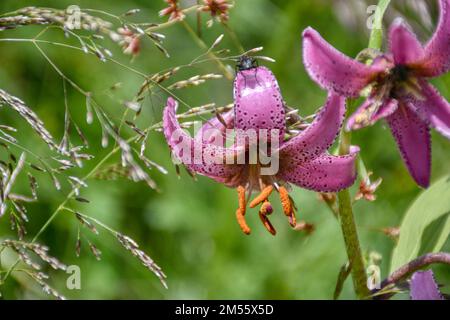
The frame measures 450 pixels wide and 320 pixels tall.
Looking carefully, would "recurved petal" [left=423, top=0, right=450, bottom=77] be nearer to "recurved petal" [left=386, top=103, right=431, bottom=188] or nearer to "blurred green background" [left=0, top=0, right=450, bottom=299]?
"recurved petal" [left=386, top=103, right=431, bottom=188]

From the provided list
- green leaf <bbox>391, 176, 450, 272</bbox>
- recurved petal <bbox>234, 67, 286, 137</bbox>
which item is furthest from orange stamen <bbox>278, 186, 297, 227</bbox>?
Answer: green leaf <bbox>391, 176, 450, 272</bbox>

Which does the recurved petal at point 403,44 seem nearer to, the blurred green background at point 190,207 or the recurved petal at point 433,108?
the recurved petal at point 433,108

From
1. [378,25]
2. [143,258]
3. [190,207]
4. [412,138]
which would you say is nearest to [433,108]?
[412,138]

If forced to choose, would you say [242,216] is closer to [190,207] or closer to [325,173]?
[325,173]

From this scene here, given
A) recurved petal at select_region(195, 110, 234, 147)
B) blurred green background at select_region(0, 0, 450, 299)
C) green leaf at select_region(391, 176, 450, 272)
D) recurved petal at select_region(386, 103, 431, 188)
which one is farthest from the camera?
blurred green background at select_region(0, 0, 450, 299)
